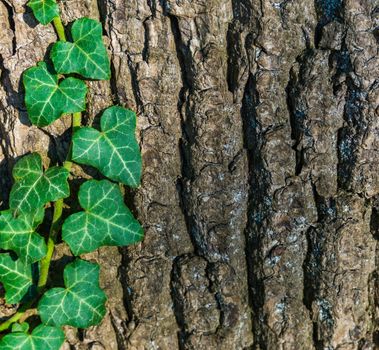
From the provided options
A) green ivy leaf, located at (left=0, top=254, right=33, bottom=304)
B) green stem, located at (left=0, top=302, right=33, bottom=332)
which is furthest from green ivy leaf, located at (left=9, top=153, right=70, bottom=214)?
green stem, located at (left=0, top=302, right=33, bottom=332)

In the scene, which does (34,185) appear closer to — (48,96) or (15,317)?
(48,96)

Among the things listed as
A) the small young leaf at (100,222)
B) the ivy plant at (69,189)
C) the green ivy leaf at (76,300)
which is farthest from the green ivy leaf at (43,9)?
the green ivy leaf at (76,300)

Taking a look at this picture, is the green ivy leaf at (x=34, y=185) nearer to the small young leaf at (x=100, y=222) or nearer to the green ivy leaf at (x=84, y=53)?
the small young leaf at (x=100, y=222)

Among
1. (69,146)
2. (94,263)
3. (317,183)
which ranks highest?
(69,146)

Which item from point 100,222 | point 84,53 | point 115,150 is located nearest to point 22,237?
point 100,222

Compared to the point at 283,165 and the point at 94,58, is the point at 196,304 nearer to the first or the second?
the point at 283,165

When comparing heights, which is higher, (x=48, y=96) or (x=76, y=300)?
(x=48, y=96)

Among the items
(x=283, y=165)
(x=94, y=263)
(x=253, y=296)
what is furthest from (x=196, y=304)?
(x=283, y=165)
